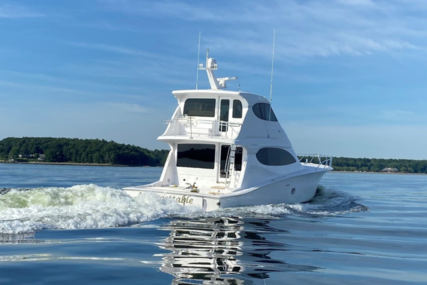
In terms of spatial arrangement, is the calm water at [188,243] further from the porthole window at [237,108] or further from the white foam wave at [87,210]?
the porthole window at [237,108]

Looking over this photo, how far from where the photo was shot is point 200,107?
15555mm

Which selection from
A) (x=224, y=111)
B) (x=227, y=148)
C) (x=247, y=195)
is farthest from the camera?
(x=224, y=111)

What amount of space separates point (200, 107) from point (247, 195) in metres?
3.43

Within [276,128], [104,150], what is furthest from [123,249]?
[104,150]

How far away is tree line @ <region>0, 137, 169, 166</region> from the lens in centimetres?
5791

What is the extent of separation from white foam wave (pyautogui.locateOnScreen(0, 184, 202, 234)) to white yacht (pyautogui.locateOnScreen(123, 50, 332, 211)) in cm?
137

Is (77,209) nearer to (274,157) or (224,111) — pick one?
(224,111)

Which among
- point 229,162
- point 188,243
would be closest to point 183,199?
point 229,162

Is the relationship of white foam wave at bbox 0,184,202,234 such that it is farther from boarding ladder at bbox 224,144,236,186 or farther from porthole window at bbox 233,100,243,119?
porthole window at bbox 233,100,243,119

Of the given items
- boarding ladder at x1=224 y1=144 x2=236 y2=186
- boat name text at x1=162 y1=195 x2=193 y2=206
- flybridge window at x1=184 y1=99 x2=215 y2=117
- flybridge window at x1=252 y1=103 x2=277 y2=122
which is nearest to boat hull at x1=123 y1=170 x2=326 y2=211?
boat name text at x1=162 y1=195 x2=193 y2=206

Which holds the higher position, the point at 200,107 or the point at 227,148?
the point at 200,107

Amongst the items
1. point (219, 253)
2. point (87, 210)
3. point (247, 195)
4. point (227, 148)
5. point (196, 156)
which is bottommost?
point (219, 253)

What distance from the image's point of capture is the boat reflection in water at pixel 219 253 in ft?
22.1

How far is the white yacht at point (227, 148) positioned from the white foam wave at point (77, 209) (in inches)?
54.1
